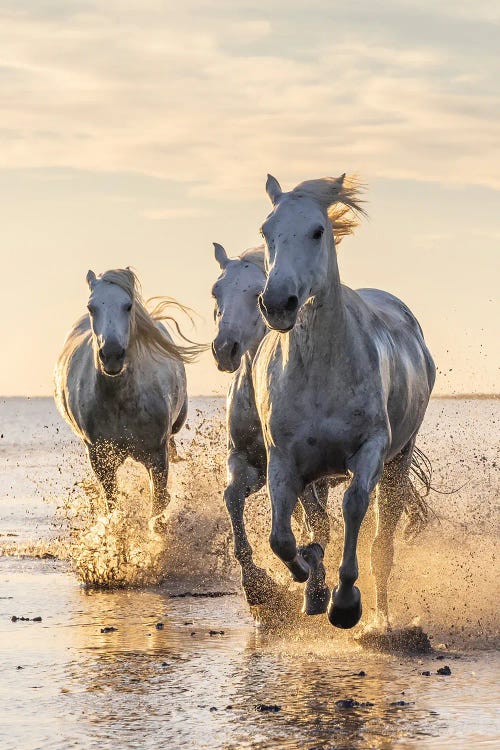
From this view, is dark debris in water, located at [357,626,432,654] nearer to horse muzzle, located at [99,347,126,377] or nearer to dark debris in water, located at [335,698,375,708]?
dark debris in water, located at [335,698,375,708]

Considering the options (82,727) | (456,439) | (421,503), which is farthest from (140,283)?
(456,439)

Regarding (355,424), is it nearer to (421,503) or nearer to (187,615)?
(187,615)

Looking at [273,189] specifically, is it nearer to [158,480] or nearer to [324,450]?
[324,450]

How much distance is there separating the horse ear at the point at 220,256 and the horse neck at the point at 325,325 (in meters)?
1.75

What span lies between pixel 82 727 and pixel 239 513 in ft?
7.65

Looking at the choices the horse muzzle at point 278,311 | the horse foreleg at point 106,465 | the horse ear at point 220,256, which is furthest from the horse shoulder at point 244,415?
the horse foreleg at point 106,465

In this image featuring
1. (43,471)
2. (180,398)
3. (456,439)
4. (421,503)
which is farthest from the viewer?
(456,439)

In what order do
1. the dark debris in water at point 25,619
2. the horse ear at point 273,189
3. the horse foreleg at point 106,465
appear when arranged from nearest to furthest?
1. the horse ear at point 273,189
2. the dark debris in water at point 25,619
3. the horse foreleg at point 106,465

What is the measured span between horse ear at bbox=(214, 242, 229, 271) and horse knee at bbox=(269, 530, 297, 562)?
2.11m

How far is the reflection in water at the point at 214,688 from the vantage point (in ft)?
16.5

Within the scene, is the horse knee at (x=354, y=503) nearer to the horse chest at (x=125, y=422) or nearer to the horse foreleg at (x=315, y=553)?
the horse foreleg at (x=315, y=553)

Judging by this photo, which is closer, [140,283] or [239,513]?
[239,513]

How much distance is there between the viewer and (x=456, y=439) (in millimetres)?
34188

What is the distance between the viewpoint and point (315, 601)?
6.54 metres
